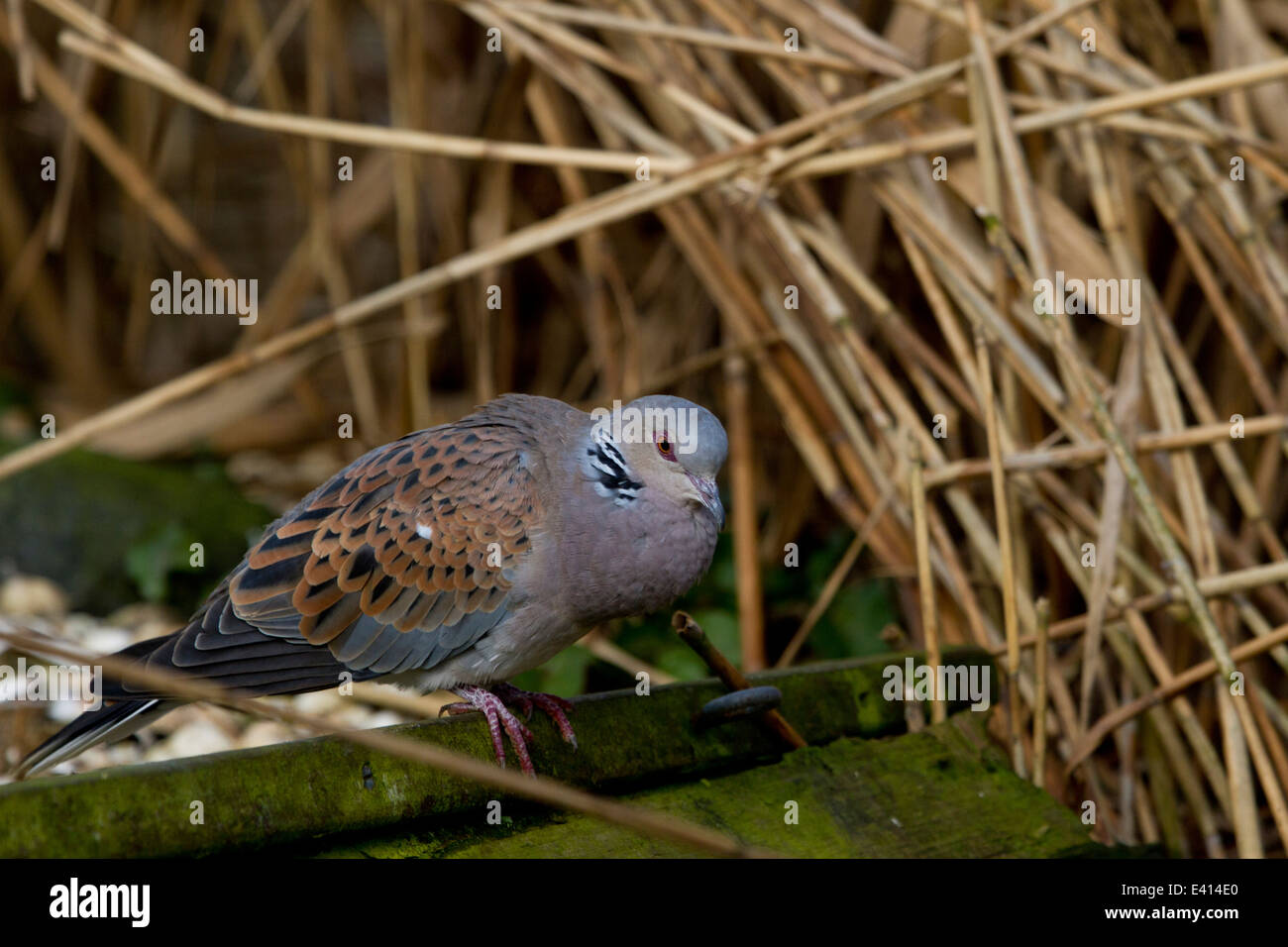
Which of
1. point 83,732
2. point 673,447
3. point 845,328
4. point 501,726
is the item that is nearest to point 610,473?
point 673,447

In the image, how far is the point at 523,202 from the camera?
5.53 metres

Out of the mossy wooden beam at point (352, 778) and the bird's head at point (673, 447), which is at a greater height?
the bird's head at point (673, 447)

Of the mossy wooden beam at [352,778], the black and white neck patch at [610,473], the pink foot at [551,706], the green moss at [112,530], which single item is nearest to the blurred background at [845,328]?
the green moss at [112,530]

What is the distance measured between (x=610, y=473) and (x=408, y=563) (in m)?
0.45

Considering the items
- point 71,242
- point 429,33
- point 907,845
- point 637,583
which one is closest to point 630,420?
point 637,583

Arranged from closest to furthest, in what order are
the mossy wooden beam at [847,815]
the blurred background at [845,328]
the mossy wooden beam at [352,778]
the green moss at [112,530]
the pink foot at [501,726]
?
the mossy wooden beam at [352,778]
the mossy wooden beam at [847,815]
the pink foot at [501,726]
the blurred background at [845,328]
the green moss at [112,530]

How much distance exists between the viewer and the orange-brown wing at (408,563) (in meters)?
2.82

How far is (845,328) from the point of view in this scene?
3.85m

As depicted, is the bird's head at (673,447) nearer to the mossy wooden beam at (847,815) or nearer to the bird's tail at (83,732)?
the mossy wooden beam at (847,815)

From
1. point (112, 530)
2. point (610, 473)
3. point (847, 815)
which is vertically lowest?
point (847, 815)

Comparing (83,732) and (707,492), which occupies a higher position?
(707,492)

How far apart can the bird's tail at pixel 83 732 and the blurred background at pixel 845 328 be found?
1.38 metres

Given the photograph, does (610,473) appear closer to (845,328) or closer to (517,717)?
(517,717)
